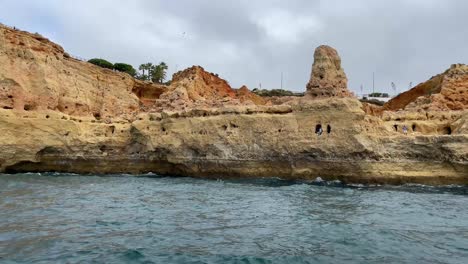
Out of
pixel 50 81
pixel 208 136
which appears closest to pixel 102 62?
pixel 50 81

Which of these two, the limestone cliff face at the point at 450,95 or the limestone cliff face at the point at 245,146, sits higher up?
the limestone cliff face at the point at 450,95

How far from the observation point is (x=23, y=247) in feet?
28.6

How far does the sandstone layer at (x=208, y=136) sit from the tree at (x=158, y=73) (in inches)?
1421

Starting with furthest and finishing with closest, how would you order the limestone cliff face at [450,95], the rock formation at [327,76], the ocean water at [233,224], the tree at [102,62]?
the tree at [102,62]
the limestone cliff face at [450,95]
the rock formation at [327,76]
the ocean water at [233,224]

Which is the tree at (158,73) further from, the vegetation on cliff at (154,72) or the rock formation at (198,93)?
the rock formation at (198,93)

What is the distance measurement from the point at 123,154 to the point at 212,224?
16.2m

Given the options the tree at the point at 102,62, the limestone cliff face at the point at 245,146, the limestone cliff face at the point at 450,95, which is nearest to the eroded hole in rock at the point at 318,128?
the limestone cliff face at the point at 245,146

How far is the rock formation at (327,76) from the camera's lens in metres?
22.8

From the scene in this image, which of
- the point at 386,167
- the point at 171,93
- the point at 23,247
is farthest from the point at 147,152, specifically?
the point at 23,247

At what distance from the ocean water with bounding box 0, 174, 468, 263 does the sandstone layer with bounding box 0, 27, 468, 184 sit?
1.67m

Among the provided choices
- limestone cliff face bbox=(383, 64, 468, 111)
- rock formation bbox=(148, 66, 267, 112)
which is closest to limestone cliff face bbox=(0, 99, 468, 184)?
rock formation bbox=(148, 66, 267, 112)

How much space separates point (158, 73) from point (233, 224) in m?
58.3

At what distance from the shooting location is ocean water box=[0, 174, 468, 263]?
8547 millimetres

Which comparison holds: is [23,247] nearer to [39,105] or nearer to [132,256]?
[132,256]
